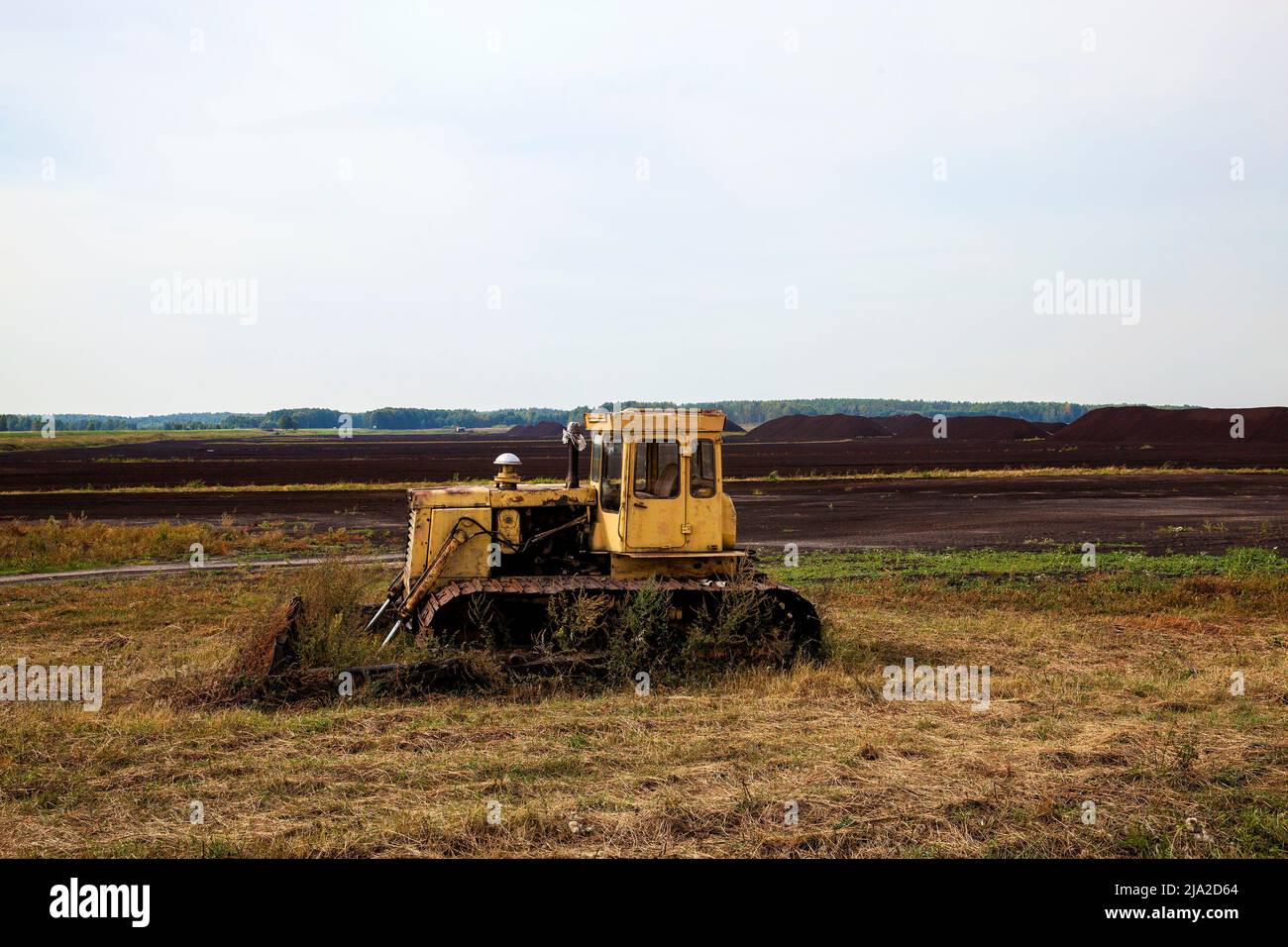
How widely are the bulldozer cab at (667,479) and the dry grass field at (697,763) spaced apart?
208cm

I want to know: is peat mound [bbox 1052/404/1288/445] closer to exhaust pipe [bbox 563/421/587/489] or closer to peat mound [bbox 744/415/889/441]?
peat mound [bbox 744/415/889/441]

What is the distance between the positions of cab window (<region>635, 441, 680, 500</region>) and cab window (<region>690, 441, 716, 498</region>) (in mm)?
201

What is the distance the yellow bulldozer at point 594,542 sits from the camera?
13.3 m

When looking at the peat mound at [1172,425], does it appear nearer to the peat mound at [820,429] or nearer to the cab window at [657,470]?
the peat mound at [820,429]

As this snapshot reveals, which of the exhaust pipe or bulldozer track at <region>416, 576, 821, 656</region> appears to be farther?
the exhaust pipe

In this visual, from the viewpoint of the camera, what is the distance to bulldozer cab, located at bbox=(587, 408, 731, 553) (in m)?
13.7

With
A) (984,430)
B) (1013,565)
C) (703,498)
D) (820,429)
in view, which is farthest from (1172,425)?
(703,498)

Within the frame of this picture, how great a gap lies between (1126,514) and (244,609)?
3063 cm

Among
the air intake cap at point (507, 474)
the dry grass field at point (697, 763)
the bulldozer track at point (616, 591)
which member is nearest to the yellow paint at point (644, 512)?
the air intake cap at point (507, 474)

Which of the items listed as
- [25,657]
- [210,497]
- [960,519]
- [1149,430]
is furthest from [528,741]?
[1149,430]

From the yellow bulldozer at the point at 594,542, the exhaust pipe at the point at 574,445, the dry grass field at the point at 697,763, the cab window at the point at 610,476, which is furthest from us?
the exhaust pipe at the point at 574,445

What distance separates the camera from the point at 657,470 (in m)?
13.8

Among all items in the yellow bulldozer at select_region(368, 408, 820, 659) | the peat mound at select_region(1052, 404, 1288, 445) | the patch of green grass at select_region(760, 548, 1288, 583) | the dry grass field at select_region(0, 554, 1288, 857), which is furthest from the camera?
the peat mound at select_region(1052, 404, 1288, 445)

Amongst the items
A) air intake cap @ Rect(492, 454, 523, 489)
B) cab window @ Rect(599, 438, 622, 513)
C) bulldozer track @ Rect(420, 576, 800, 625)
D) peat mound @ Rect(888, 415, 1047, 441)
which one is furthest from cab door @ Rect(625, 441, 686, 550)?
peat mound @ Rect(888, 415, 1047, 441)
